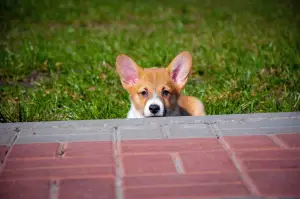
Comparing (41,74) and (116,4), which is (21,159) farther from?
(116,4)

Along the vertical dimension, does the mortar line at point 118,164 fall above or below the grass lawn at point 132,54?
above

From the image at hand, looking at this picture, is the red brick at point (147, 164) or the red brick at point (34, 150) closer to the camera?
the red brick at point (147, 164)

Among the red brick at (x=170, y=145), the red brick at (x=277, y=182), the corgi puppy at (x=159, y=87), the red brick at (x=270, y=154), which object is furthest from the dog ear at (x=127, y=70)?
the red brick at (x=277, y=182)

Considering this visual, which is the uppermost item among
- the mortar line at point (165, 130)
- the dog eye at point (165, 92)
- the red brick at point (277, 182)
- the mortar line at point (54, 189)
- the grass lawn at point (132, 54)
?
the red brick at point (277, 182)

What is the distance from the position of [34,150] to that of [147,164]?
762 millimetres

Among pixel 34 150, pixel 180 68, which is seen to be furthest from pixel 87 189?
pixel 180 68

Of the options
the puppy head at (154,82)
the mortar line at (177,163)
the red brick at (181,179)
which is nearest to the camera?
the red brick at (181,179)

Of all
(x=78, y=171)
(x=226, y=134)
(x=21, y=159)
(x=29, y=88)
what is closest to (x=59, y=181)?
(x=78, y=171)

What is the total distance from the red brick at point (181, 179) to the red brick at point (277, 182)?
0.12 metres

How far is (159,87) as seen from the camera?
412cm

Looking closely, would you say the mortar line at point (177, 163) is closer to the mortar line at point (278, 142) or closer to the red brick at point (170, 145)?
the red brick at point (170, 145)

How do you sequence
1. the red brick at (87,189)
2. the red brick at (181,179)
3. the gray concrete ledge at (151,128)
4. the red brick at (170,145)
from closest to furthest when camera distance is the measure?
the red brick at (87,189) < the red brick at (181,179) < the red brick at (170,145) < the gray concrete ledge at (151,128)

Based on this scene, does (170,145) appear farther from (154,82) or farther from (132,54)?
(132,54)

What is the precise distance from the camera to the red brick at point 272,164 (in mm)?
2701
